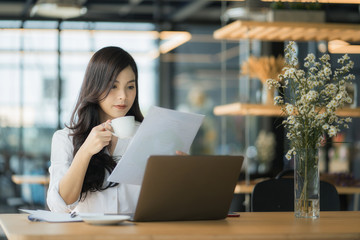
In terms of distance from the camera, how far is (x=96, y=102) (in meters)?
2.57

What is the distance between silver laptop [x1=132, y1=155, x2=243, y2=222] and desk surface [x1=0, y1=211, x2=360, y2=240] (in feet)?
0.14

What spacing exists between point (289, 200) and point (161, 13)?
527cm

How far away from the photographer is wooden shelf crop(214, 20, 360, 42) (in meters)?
4.58

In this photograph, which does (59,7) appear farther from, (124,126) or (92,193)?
(124,126)

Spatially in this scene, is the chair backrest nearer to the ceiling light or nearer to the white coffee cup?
the white coffee cup

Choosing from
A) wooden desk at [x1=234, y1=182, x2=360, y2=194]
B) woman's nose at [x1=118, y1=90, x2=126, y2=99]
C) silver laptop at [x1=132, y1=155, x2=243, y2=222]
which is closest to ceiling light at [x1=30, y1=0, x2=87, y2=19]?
wooden desk at [x1=234, y1=182, x2=360, y2=194]

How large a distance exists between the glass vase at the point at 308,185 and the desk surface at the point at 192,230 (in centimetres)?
11

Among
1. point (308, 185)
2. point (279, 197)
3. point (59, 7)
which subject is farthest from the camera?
point (59, 7)

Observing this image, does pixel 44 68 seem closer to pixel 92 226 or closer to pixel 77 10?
pixel 77 10

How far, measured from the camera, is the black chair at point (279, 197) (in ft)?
9.17

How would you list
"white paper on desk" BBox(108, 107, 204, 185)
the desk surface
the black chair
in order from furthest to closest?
the black chair, "white paper on desk" BBox(108, 107, 204, 185), the desk surface

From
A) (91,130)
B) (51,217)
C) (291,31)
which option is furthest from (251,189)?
(51,217)

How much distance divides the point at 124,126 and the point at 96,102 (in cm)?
46

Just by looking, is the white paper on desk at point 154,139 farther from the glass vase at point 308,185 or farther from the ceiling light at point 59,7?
the ceiling light at point 59,7
